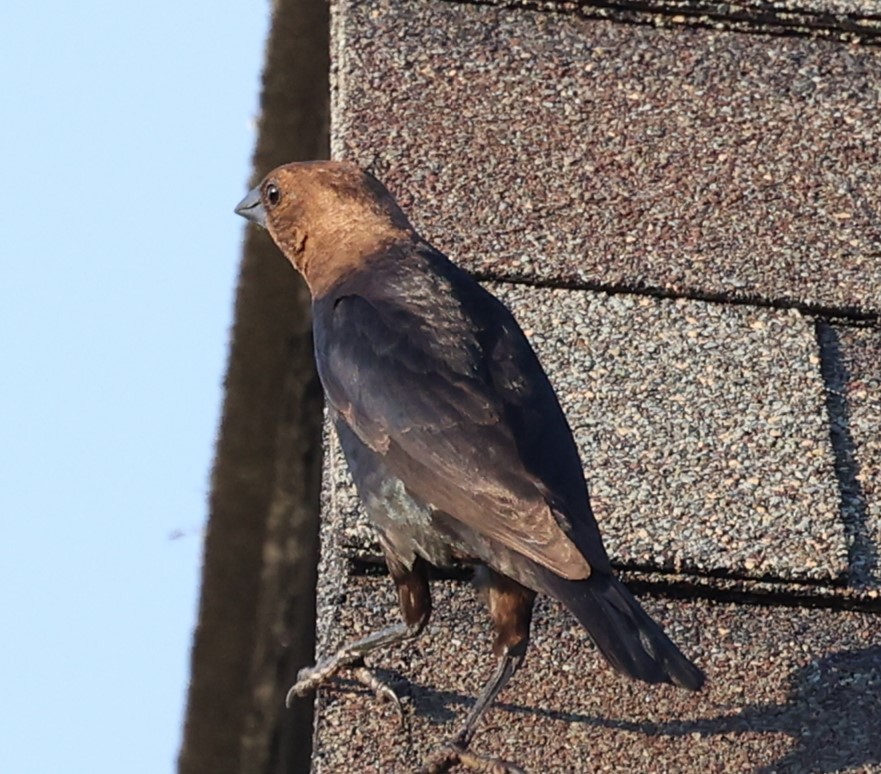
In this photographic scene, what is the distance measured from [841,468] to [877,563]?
0.26m

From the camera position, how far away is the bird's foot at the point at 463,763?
311cm

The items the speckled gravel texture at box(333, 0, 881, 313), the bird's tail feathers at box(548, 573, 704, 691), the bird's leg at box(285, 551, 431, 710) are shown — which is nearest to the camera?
the bird's tail feathers at box(548, 573, 704, 691)

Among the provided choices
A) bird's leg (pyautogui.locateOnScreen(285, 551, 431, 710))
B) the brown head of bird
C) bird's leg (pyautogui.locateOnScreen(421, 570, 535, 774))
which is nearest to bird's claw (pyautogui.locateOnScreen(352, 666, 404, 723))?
bird's leg (pyautogui.locateOnScreen(285, 551, 431, 710))

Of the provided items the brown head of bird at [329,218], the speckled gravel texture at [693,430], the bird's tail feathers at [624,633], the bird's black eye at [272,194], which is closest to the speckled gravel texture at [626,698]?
the speckled gravel texture at [693,430]

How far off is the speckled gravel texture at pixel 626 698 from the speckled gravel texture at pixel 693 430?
107 millimetres

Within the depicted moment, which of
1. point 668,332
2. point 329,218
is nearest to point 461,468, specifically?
point 329,218

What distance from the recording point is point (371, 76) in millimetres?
4641

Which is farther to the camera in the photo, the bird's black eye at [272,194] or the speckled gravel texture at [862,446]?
the bird's black eye at [272,194]

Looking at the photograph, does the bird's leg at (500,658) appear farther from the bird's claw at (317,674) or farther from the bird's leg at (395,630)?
the bird's claw at (317,674)

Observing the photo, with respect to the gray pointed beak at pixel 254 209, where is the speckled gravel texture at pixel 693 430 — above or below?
below

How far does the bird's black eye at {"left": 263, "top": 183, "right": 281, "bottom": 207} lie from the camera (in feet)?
13.3

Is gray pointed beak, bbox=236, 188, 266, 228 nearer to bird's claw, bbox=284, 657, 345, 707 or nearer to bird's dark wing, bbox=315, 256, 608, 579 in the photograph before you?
bird's dark wing, bbox=315, 256, 608, 579

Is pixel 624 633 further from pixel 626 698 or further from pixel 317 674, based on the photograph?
pixel 317 674

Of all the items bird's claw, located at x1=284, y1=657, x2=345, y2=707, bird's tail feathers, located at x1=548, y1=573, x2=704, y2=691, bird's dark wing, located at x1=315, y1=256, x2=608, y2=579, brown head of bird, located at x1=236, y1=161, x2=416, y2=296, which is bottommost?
bird's claw, located at x1=284, y1=657, x2=345, y2=707
